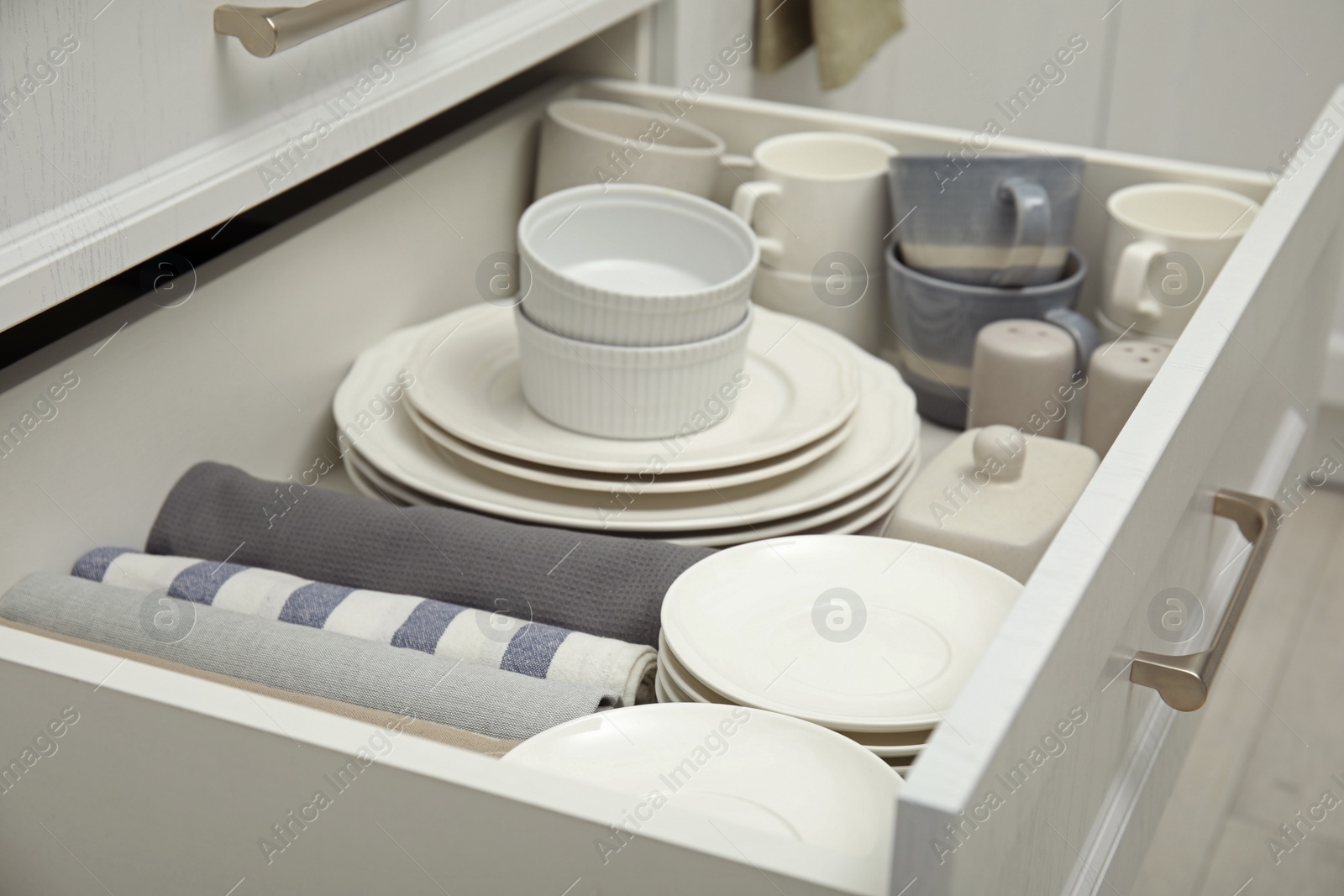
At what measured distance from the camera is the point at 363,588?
2.25 feet

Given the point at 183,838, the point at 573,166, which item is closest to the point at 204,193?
the point at 183,838

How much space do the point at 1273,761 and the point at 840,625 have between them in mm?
909

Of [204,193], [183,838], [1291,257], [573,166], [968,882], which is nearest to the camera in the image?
[968,882]

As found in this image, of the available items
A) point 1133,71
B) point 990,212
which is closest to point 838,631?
point 990,212

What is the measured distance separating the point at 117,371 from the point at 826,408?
42 centimetres

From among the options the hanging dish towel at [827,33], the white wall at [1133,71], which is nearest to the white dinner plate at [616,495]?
the hanging dish towel at [827,33]

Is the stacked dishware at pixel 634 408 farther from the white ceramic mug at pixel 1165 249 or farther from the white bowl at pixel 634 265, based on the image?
the white ceramic mug at pixel 1165 249

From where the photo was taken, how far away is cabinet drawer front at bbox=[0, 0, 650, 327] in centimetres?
54

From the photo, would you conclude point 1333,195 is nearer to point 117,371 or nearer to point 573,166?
point 573,166

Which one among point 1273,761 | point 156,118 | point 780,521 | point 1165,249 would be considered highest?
point 156,118

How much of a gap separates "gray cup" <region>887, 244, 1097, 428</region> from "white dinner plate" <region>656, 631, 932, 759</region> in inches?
17.6

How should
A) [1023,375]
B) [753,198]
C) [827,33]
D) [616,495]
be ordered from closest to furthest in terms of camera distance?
[616,495], [1023,375], [753,198], [827,33]

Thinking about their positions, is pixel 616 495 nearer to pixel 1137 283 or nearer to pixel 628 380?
pixel 628 380

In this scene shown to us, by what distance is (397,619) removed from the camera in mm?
633
